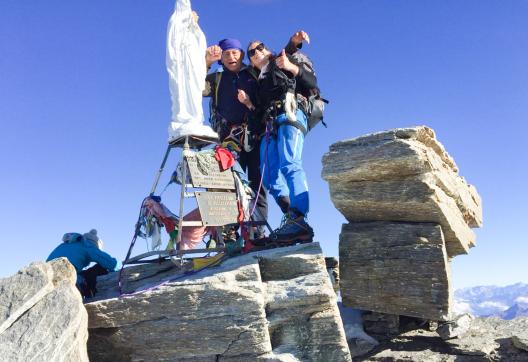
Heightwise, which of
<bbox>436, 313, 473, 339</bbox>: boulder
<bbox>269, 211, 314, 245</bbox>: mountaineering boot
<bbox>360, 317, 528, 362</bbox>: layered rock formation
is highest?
<bbox>269, 211, 314, 245</bbox>: mountaineering boot

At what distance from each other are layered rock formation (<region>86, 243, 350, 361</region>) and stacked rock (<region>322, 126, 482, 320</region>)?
145 cm

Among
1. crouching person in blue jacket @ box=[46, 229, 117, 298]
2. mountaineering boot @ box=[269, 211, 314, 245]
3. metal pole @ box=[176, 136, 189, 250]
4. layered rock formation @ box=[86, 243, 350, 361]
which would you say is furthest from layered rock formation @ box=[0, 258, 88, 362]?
mountaineering boot @ box=[269, 211, 314, 245]

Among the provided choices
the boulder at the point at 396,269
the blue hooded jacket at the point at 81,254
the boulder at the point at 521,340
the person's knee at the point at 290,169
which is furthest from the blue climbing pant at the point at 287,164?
the boulder at the point at 521,340

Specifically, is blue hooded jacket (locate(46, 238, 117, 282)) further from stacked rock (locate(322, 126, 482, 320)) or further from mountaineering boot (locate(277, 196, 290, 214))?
stacked rock (locate(322, 126, 482, 320))

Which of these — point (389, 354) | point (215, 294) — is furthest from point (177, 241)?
point (389, 354)

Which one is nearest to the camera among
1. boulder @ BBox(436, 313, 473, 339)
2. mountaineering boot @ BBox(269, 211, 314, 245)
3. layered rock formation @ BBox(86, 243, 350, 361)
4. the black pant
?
layered rock formation @ BBox(86, 243, 350, 361)

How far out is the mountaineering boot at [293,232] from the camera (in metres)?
8.61

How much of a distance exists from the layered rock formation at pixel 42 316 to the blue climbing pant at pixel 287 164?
400cm

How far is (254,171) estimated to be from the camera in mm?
10539

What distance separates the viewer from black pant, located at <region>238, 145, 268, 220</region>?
1018cm

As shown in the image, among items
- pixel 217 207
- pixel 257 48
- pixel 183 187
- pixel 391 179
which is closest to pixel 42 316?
pixel 183 187

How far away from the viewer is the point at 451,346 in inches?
322

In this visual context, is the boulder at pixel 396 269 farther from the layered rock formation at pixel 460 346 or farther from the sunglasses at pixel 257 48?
the sunglasses at pixel 257 48

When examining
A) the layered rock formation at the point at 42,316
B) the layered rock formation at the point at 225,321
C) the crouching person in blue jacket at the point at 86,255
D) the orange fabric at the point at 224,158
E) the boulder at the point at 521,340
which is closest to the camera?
the layered rock formation at the point at 42,316
